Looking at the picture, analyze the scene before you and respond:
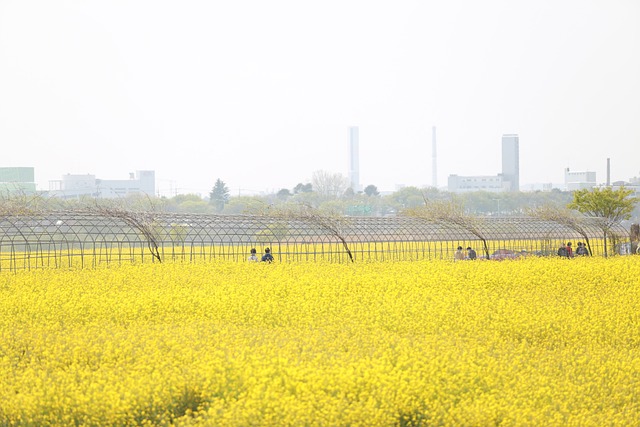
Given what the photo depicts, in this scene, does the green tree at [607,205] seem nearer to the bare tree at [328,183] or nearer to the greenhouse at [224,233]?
the greenhouse at [224,233]

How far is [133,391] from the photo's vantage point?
1090cm

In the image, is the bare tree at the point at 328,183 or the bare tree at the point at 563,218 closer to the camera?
the bare tree at the point at 563,218

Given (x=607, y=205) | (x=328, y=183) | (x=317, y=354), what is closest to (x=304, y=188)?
(x=328, y=183)

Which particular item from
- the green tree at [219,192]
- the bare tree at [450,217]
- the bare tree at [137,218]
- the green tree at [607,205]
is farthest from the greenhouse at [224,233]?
the green tree at [219,192]

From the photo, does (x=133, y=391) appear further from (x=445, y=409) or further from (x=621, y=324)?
(x=621, y=324)

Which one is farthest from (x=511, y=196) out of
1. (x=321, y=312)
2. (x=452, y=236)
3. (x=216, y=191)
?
(x=321, y=312)

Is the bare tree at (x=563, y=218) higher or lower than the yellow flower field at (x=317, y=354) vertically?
higher

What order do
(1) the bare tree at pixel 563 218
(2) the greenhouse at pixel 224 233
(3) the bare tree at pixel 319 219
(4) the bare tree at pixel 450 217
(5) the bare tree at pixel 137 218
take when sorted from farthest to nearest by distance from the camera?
(1) the bare tree at pixel 563 218, (4) the bare tree at pixel 450 217, (3) the bare tree at pixel 319 219, (2) the greenhouse at pixel 224 233, (5) the bare tree at pixel 137 218

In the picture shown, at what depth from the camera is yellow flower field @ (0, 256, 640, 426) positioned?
34.5ft

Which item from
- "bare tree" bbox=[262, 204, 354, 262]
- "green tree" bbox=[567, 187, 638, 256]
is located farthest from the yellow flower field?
"green tree" bbox=[567, 187, 638, 256]

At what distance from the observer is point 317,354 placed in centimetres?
1259

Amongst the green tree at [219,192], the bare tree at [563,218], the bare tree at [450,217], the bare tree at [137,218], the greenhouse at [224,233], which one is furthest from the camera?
the green tree at [219,192]

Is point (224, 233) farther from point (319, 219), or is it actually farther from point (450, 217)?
point (450, 217)

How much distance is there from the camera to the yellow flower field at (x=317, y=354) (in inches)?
414
